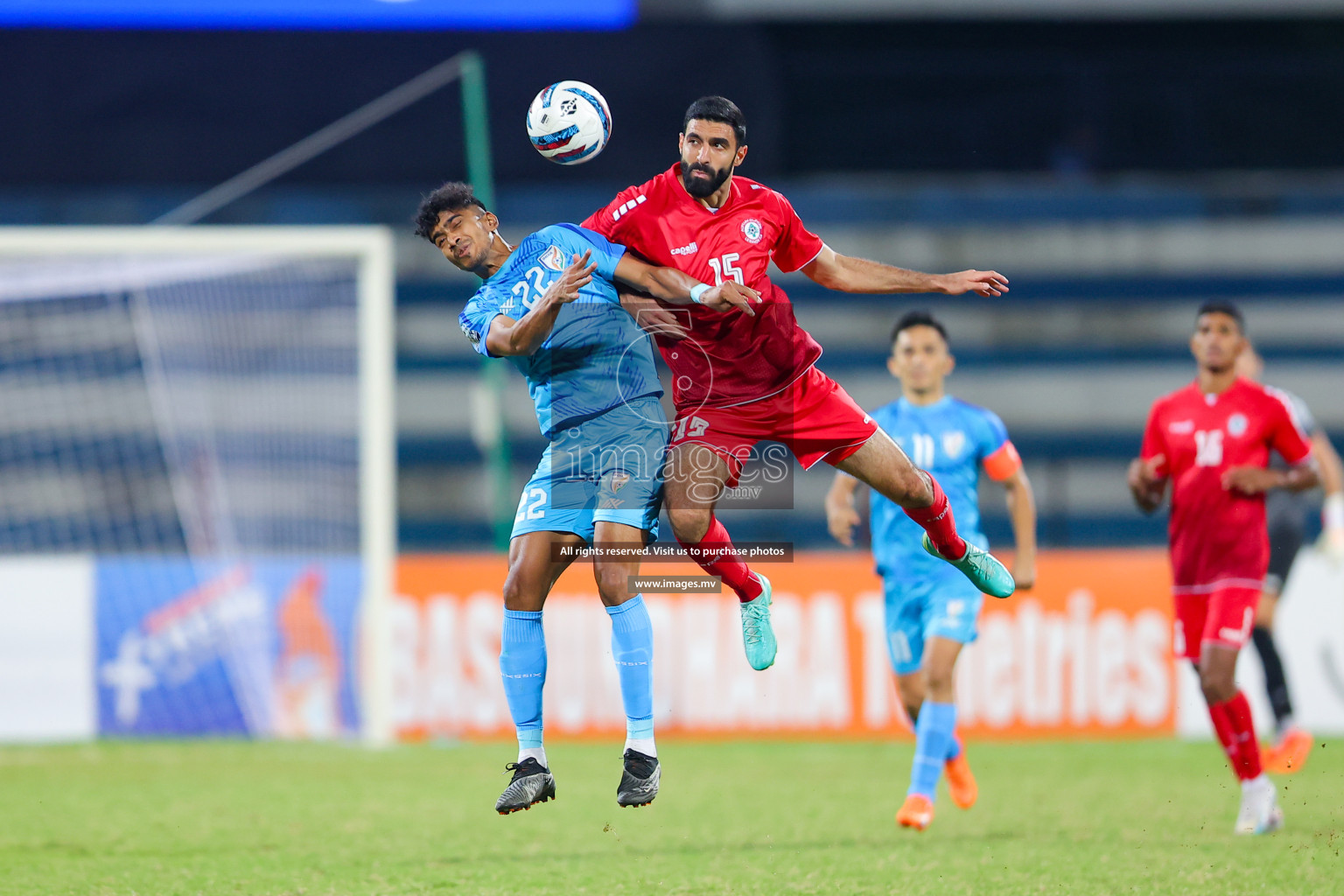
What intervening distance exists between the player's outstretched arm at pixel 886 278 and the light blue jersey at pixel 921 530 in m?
1.71

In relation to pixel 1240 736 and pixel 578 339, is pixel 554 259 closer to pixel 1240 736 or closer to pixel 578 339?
pixel 578 339

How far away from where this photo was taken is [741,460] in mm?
6090

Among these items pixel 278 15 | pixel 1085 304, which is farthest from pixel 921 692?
pixel 1085 304

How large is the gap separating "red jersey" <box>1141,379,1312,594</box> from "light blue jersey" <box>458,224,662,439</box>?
3045 millimetres

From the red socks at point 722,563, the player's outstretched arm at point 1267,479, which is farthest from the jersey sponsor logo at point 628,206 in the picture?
the player's outstretched arm at point 1267,479

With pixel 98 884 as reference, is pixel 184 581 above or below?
above

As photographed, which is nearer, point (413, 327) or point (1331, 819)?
point (1331, 819)

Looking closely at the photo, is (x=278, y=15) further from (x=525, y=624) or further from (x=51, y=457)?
(x=525, y=624)

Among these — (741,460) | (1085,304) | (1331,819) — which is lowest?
(1331,819)

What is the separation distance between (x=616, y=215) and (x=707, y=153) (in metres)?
0.47

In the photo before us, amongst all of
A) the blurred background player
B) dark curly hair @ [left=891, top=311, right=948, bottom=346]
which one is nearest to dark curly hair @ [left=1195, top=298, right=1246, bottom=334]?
the blurred background player

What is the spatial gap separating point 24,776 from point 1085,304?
41.2 ft

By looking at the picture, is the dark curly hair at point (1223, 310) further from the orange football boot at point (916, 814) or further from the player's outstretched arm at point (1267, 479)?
the orange football boot at point (916, 814)

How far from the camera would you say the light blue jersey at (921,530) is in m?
7.84
